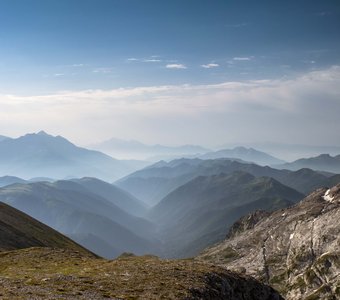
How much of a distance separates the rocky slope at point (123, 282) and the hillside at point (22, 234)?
47.9 m

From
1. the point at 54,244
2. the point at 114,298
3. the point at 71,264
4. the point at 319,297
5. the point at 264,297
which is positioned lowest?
the point at 319,297

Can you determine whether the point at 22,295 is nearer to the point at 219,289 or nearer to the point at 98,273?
the point at 98,273

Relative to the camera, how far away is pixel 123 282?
52500 mm

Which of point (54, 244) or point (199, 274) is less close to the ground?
point (199, 274)

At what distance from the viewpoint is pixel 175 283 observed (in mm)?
52969

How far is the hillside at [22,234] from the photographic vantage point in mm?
119562

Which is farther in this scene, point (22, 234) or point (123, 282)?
point (22, 234)

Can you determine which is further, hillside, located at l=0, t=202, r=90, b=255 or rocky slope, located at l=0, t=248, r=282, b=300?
hillside, located at l=0, t=202, r=90, b=255

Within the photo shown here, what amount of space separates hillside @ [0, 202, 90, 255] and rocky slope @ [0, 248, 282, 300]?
47916 millimetres

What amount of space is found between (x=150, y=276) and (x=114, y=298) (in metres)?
11.8

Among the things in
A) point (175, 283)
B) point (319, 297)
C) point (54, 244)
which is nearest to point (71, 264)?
point (175, 283)

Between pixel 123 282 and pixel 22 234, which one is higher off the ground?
pixel 123 282

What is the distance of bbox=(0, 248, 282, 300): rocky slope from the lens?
4603cm

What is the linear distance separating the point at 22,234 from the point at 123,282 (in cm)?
9282
